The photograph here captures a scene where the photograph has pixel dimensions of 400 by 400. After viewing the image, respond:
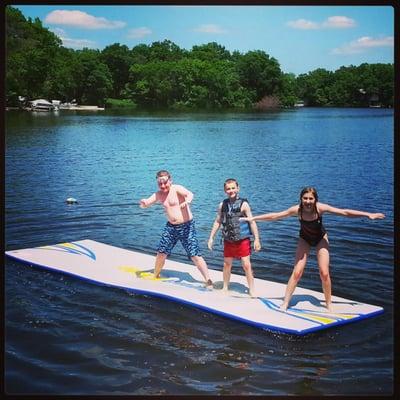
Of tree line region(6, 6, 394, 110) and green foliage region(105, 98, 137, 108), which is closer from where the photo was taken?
tree line region(6, 6, 394, 110)

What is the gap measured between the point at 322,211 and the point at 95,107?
21.0m

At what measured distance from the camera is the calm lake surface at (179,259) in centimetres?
633

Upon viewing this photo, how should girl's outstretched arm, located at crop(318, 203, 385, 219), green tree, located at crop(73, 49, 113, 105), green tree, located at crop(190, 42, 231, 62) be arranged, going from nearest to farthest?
1. girl's outstretched arm, located at crop(318, 203, 385, 219)
2. green tree, located at crop(190, 42, 231, 62)
3. green tree, located at crop(73, 49, 113, 105)

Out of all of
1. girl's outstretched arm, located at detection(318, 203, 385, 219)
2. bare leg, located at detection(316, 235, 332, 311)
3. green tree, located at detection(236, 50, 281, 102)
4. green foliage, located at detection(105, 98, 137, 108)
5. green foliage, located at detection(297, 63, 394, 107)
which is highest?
green tree, located at detection(236, 50, 281, 102)

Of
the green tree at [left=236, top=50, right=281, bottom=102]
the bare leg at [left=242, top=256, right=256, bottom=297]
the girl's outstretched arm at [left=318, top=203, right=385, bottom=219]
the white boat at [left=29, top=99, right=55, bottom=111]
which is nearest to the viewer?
the girl's outstretched arm at [left=318, top=203, right=385, bottom=219]

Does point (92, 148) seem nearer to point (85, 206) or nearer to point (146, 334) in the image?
point (85, 206)

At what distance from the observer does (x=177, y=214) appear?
8250 mm

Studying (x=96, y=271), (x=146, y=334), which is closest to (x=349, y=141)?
(x=96, y=271)

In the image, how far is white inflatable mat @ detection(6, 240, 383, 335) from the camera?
7176 millimetres

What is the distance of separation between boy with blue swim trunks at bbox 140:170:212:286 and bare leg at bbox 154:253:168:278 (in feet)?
0.71

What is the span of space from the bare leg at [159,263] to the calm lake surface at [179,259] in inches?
23.0

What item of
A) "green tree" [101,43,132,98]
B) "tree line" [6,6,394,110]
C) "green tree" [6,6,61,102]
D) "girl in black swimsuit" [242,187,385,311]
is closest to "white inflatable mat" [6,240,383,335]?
"girl in black swimsuit" [242,187,385,311]

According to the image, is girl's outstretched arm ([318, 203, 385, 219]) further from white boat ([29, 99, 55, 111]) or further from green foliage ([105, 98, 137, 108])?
white boat ([29, 99, 55, 111])

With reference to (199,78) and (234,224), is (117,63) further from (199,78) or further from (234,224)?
(234,224)
